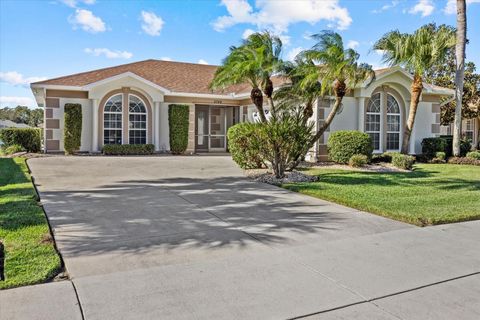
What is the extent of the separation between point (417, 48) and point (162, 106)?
42.5 feet

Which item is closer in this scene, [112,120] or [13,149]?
[13,149]

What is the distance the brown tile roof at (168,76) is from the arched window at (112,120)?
155 centimetres

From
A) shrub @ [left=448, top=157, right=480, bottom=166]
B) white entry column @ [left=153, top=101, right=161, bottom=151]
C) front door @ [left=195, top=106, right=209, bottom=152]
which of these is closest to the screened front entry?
front door @ [left=195, top=106, right=209, bottom=152]

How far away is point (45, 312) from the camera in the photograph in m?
3.56

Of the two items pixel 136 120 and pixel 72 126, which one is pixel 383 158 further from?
pixel 72 126

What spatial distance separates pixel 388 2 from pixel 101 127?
47.3 ft

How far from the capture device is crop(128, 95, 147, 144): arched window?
21.1 m

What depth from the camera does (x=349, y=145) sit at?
1695 cm

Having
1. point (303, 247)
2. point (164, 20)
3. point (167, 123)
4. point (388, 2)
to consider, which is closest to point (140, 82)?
point (167, 123)

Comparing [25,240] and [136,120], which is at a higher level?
[136,120]

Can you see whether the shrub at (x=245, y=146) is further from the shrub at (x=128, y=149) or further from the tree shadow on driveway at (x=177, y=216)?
the shrub at (x=128, y=149)

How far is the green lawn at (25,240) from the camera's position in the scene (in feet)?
14.3

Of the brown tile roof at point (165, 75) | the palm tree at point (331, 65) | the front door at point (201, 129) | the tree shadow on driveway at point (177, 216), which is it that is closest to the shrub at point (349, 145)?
the palm tree at point (331, 65)

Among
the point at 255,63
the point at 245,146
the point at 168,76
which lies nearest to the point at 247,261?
the point at 245,146
